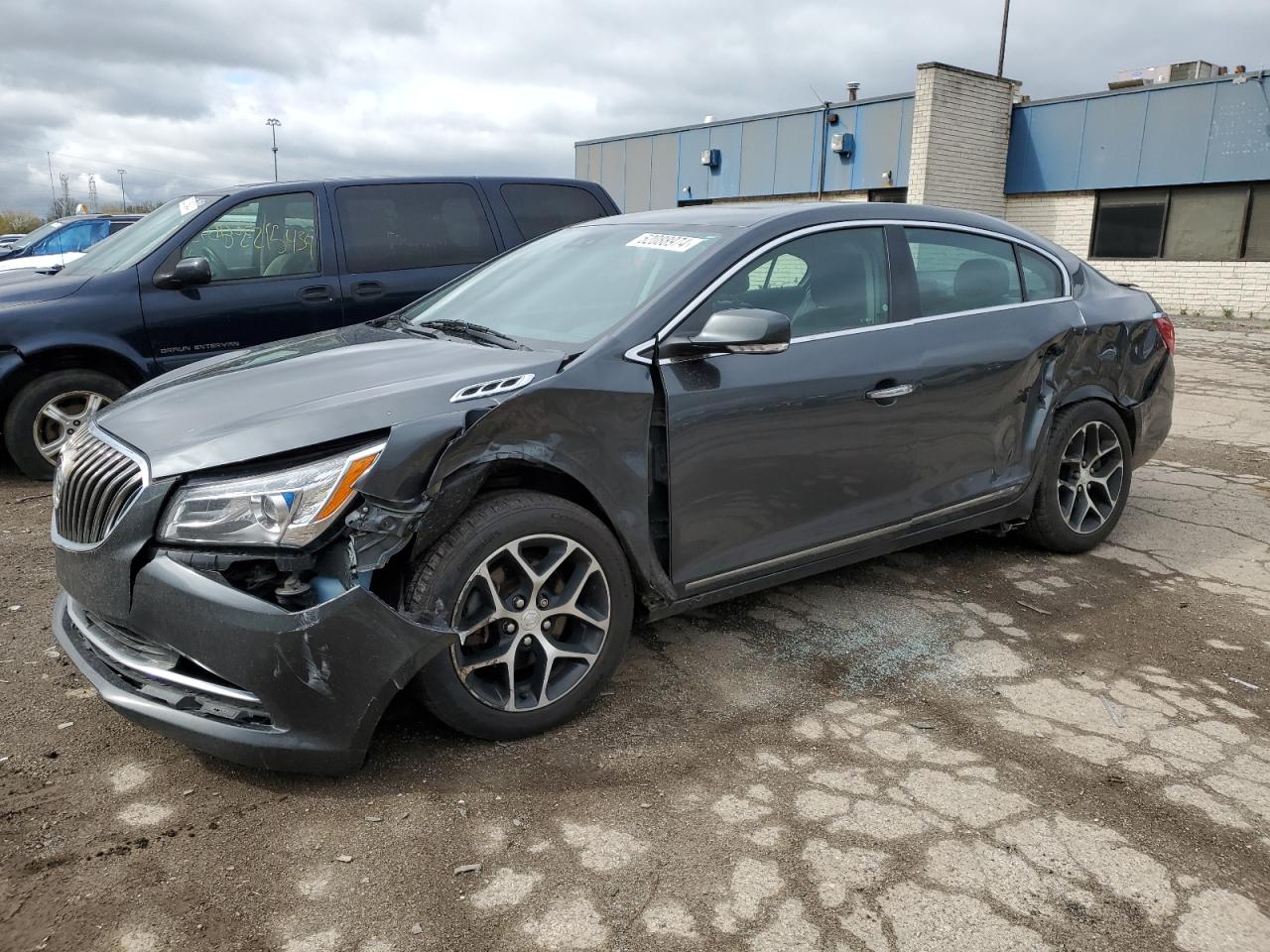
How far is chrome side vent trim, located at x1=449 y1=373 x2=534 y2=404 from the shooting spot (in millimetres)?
2896

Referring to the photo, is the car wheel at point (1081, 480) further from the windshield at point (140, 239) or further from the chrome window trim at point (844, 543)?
the windshield at point (140, 239)

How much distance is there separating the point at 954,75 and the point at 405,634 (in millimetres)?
21067

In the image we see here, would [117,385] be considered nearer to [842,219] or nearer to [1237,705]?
[842,219]

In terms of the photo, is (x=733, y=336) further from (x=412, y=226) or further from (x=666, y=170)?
(x=666, y=170)

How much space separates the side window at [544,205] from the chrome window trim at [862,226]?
351 cm

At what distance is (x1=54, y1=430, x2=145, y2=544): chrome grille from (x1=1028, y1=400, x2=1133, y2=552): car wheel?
3772 mm

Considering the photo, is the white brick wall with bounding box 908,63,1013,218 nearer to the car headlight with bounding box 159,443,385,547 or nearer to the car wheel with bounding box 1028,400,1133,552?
the car wheel with bounding box 1028,400,1133,552

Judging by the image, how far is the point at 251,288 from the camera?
6.33m

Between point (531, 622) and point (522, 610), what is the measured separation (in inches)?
1.9

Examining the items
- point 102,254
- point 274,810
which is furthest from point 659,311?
point 102,254

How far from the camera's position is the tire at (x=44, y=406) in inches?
234

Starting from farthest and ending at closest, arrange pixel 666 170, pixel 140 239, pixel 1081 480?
pixel 666 170, pixel 140 239, pixel 1081 480

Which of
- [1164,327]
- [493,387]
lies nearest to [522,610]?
[493,387]

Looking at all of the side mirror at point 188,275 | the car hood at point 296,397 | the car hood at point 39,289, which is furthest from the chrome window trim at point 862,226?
the car hood at point 39,289
